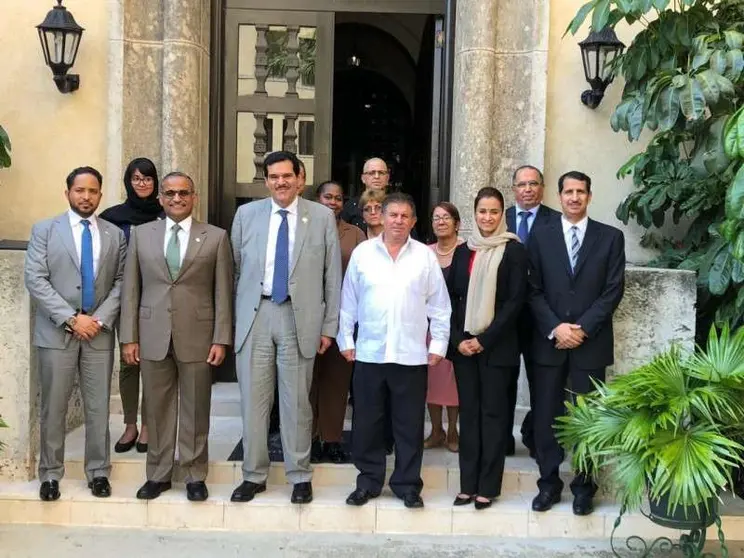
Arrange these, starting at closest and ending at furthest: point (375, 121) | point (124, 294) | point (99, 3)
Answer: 1. point (124, 294)
2. point (99, 3)
3. point (375, 121)

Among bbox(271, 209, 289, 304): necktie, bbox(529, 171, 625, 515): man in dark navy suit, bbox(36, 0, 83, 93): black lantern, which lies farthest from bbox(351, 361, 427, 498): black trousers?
bbox(36, 0, 83, 93): black lantern

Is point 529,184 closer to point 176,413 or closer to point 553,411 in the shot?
point 553,411

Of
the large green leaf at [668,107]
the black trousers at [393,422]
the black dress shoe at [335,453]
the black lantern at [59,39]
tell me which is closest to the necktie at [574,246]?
the large green leaf at [668,107]

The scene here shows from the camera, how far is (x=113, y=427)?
5414 millimetres

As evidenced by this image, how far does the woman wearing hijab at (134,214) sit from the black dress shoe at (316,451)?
40.8 inches

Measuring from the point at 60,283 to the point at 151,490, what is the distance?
49.8 inches

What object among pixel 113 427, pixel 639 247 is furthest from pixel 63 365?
pixel 639 247

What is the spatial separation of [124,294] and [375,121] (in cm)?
864

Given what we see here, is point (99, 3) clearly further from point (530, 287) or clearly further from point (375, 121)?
point (375, 121)

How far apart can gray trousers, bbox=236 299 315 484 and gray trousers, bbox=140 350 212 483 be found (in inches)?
9.6

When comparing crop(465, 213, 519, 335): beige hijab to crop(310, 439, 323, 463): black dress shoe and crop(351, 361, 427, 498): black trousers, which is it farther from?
crop(310, 439, 323, 463): black dress shoe

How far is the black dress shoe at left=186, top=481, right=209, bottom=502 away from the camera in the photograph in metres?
4.35

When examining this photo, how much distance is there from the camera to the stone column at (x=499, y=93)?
6.03 meters

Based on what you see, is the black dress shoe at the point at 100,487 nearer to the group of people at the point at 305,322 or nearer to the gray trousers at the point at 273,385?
the group of people at the point at 305,322
